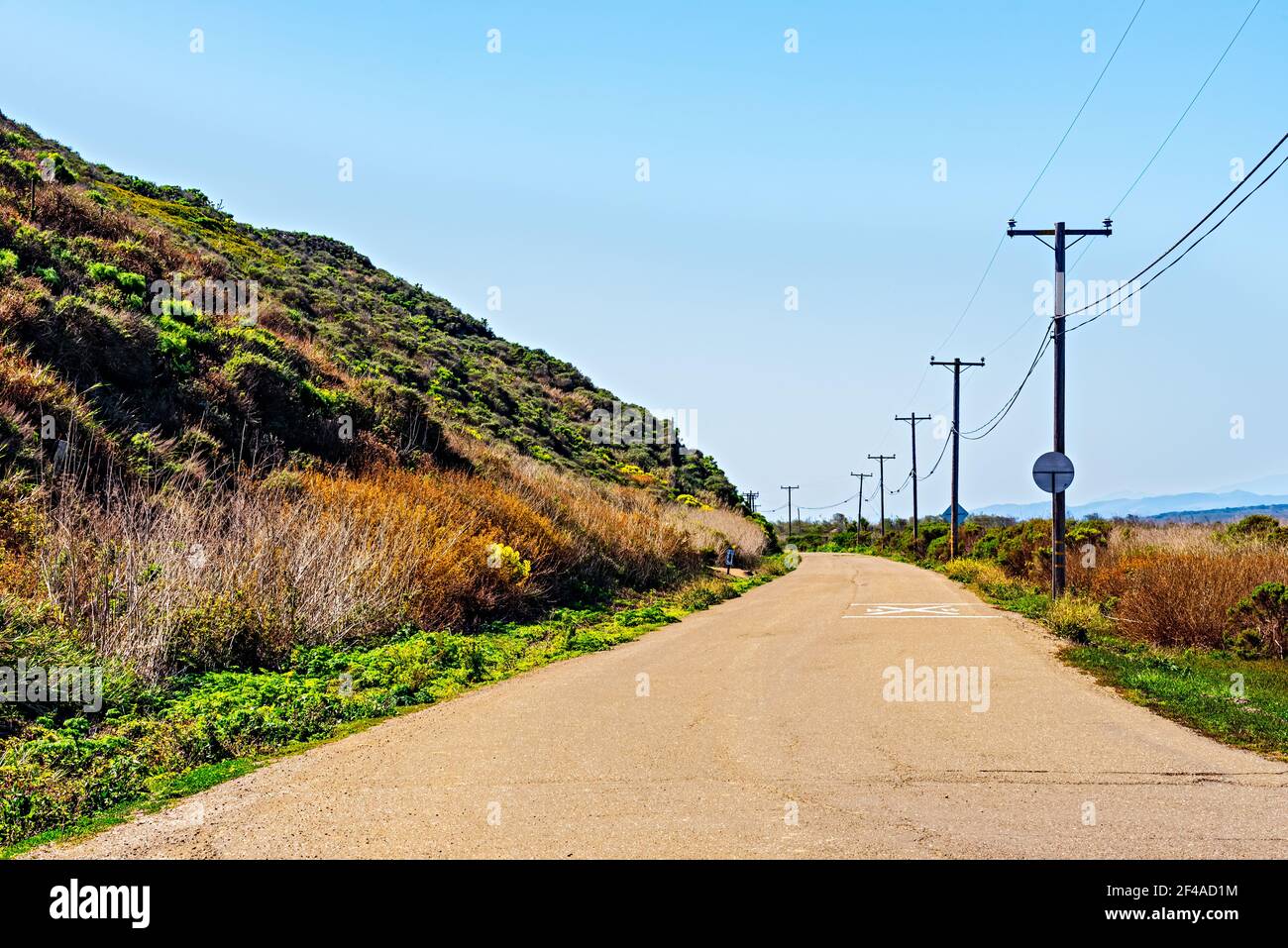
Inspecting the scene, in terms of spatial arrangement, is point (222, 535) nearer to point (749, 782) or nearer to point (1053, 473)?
point (749, 782)

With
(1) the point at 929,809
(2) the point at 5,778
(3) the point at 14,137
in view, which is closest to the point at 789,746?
(1) the point at 929,809

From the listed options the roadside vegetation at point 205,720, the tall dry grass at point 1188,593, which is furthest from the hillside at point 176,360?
the tall dry grass at point 1188,593

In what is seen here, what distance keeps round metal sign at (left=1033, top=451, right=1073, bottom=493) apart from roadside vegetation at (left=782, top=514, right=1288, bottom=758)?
6.64 feet

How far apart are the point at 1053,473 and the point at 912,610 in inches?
164

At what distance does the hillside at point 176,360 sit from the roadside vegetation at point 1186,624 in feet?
44.5

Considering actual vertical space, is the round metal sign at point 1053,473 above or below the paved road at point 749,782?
above

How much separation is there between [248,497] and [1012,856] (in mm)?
12306

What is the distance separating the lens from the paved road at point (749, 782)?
5.66m

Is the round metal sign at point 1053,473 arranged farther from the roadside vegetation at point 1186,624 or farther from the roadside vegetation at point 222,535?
the roadside vegetation at point 222,535

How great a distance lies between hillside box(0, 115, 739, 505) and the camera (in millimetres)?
15062

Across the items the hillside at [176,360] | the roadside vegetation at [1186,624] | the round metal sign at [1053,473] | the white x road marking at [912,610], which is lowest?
the white x road marking at [912,610]

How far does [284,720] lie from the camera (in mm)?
8836

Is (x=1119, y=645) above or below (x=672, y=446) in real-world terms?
below
